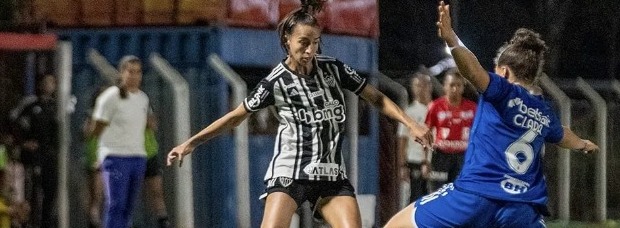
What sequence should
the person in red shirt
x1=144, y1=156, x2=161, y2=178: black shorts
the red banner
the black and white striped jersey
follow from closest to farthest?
the black and white striped jersey → the red banner → x1=144, y1=156, x2=161, y2=178: black shorts → the person in red shirt

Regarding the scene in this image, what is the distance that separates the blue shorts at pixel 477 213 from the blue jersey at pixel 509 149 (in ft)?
0.11

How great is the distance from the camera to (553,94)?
610 inches

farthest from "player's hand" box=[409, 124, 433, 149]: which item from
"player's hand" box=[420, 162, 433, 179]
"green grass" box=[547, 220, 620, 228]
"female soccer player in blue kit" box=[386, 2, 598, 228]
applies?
"green grass" box=[547, 220, 620, 228]

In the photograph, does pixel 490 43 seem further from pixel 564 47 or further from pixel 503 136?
pixel 503 136

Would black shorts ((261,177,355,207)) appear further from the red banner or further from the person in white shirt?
the red banner

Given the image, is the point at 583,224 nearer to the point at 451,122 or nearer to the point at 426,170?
the point at 426,170

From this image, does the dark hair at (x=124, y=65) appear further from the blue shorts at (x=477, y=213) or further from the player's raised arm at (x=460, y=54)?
the player's raised arm at (x=460, y=54)

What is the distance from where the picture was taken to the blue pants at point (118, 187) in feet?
38.4

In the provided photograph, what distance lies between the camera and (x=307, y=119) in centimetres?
811

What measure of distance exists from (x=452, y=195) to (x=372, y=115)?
7326mm

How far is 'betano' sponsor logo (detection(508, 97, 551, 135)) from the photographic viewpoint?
7.11 meters

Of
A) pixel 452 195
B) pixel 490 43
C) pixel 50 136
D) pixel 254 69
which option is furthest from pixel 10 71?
pixel 490 43

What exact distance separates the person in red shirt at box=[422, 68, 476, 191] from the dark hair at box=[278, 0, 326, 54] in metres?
4.20

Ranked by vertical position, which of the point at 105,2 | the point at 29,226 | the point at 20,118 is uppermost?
the point at 105,2
